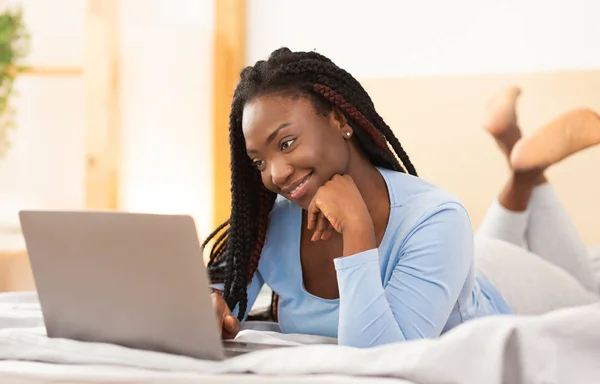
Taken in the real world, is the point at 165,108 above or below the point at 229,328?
above

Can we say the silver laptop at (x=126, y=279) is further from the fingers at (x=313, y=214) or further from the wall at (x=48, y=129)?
the wall at (x=48, y=129)

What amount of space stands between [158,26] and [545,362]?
8.01 ft

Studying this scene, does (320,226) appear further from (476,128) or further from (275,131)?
(476,128)

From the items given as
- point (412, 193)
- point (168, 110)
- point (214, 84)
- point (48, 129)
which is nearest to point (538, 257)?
point (412, 193)

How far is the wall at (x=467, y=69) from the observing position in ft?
8.27

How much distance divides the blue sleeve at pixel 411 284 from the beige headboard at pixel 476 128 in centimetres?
132

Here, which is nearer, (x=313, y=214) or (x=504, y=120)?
(x=313, y=214)

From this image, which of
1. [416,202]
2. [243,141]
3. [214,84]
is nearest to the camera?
[416,202]

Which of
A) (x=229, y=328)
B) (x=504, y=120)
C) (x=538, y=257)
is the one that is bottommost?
(x=538, y=257)

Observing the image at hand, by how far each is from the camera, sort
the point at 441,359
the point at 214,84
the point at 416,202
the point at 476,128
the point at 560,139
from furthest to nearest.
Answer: the point at 214,84 → the point at 476,128 → the point at 560,139 → the point at 416,202 → the point at 441,359

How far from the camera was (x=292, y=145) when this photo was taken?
1259 millimetres

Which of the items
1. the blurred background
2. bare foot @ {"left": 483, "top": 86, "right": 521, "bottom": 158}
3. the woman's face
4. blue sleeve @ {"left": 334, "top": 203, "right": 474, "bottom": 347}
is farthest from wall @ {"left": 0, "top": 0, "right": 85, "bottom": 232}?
blue sleeve @ {"left": 334, "top": 203, "right": 474, "bottom": 347}

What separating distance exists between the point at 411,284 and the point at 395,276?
0.10 feet

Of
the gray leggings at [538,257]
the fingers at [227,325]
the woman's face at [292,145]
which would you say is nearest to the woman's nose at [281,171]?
the woman's face at [292,145]
